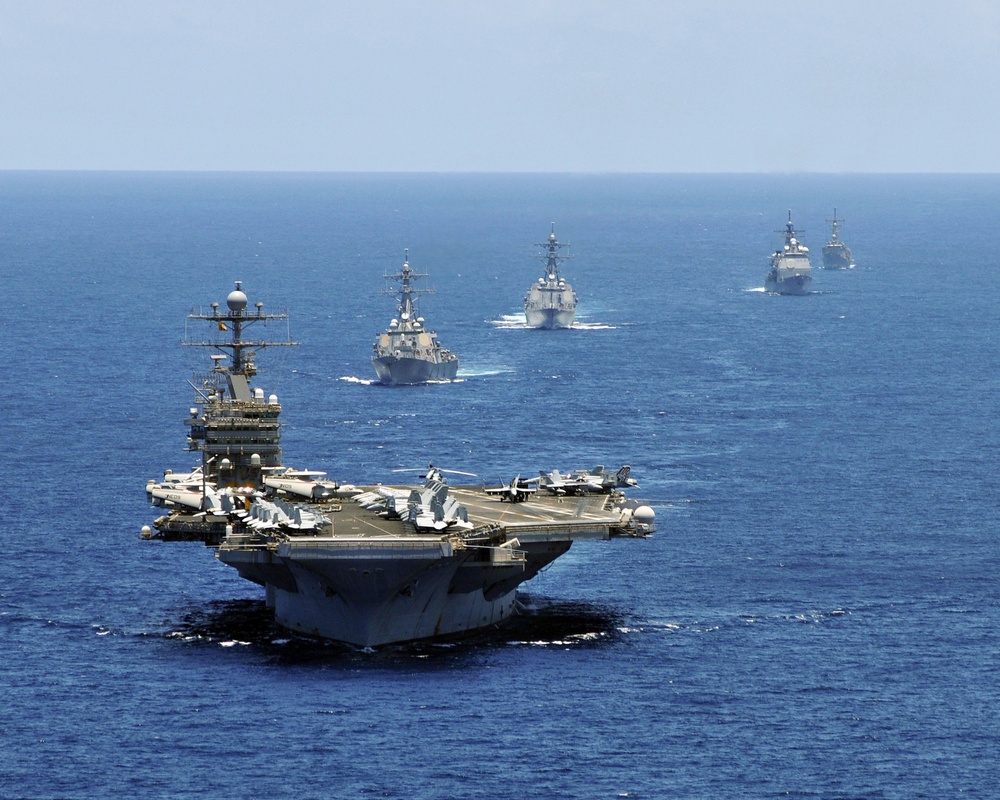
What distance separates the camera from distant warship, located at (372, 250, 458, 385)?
137 meters

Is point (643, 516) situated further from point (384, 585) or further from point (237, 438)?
point (237, 438)

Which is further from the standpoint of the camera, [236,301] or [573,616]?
[236,301]

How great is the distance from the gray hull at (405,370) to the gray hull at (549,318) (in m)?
36.1

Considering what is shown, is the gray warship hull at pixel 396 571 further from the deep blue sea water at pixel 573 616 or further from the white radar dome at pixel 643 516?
the deep blue sea water at pixel 573 616

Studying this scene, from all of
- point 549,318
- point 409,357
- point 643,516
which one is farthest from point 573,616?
point 549,318

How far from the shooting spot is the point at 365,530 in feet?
232

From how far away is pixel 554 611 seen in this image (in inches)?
2965

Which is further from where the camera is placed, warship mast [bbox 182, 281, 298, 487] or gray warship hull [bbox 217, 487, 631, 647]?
warship mast [bbox 182, 281, 298, 487]

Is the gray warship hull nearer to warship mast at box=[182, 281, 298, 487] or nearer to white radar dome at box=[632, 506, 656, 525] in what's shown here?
white radar dome at box=[632, 506, 656, 525]

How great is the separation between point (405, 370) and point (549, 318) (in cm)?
3705

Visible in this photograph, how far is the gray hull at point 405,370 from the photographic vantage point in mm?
136500

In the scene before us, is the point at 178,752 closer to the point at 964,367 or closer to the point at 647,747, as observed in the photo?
the point at 647,747

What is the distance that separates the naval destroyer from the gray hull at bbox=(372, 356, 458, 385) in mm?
54362

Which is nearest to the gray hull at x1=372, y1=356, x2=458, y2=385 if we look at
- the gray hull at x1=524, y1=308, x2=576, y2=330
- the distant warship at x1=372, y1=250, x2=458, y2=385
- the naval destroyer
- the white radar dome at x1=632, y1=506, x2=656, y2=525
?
the distant warship at x1=372, y1=250, x2=458, y2=385
